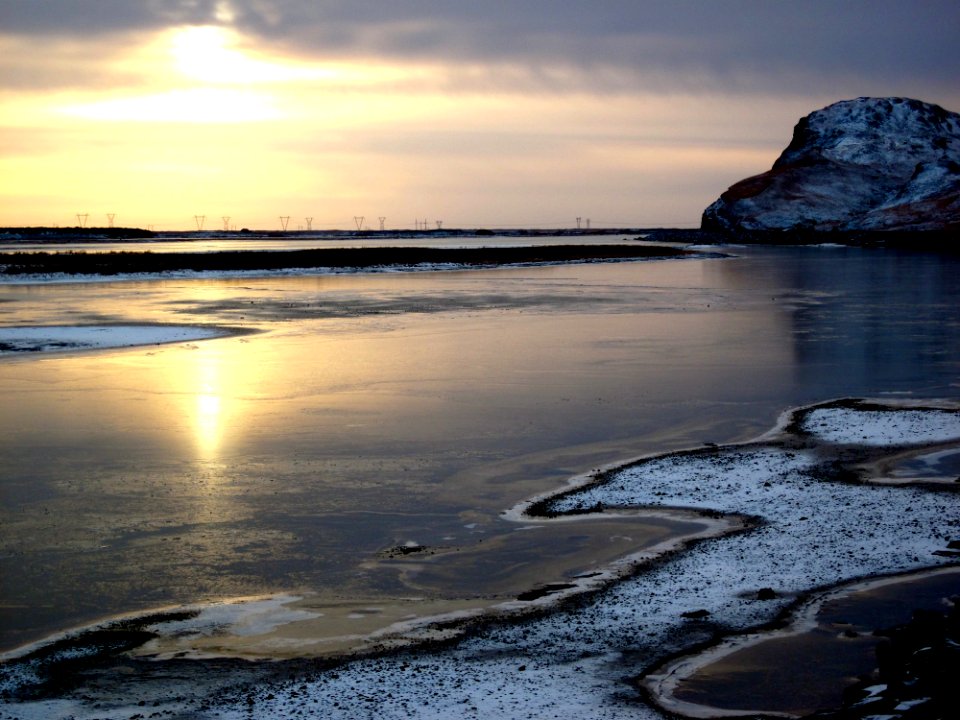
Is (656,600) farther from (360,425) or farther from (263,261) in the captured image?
(263,261)

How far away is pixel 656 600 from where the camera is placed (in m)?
7.71

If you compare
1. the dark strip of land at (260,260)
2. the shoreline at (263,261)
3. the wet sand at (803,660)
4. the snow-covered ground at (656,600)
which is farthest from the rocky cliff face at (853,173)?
the wet sand at (803,660)

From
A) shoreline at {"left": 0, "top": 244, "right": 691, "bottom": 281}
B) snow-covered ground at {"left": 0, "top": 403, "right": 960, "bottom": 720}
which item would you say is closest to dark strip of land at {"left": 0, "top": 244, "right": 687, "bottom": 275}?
shoreline at {"left": 0, "top": 244, "right": 691, "bottom": 281}

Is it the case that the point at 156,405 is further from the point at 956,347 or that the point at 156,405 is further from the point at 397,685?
the point at 956,347

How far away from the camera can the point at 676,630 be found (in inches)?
282

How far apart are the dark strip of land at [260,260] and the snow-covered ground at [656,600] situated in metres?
47.8

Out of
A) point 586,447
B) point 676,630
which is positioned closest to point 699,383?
point 586,447

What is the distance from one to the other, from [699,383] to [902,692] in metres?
12.0

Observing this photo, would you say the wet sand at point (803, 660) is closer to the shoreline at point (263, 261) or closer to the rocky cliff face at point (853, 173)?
the shoreline at point (263, 261)

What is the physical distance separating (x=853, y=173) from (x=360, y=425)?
13855cm

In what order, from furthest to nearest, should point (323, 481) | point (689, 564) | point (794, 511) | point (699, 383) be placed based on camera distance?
point (699, 383) < point (323, 481) < point (794, 511) < point (689, 564)

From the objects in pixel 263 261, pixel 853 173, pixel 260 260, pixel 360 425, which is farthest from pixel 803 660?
pixel 853 173

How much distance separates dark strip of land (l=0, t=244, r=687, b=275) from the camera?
5610cm

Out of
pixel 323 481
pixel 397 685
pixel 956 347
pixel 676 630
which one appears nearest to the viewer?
pixel 397 685
